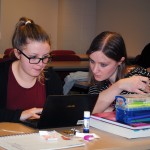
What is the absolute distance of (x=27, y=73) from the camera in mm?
2348

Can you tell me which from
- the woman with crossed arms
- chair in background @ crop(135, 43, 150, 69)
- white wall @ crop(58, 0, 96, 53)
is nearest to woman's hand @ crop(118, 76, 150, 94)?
the woman with crossed arms

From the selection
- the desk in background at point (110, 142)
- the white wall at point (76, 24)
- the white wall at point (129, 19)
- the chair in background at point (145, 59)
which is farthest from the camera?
the white wall at point (76, 24)

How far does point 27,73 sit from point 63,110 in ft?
1.97

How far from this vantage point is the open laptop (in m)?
1.78

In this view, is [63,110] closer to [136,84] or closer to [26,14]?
[136,84]

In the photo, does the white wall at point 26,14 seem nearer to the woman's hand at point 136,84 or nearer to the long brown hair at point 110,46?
the long brown hair at point 110,46

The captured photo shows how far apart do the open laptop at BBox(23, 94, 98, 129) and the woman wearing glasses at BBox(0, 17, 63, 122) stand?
1.39 ft

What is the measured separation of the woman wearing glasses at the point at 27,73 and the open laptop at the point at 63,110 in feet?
1.39

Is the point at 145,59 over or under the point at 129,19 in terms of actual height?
under

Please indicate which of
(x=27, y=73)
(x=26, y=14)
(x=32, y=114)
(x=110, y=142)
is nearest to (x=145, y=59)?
(x=26, y=14)

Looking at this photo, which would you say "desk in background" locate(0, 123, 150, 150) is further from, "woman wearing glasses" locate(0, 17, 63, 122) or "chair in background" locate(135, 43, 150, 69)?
"chair in background" locate(135, 43, 150, 69)

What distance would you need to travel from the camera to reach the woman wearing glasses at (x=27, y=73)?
2242 millimetres

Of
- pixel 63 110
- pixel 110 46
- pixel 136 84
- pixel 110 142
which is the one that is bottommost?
pixel 110 142

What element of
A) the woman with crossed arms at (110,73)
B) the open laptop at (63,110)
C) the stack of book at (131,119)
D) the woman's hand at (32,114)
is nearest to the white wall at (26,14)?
the woman with crossed arms at (110,73)
